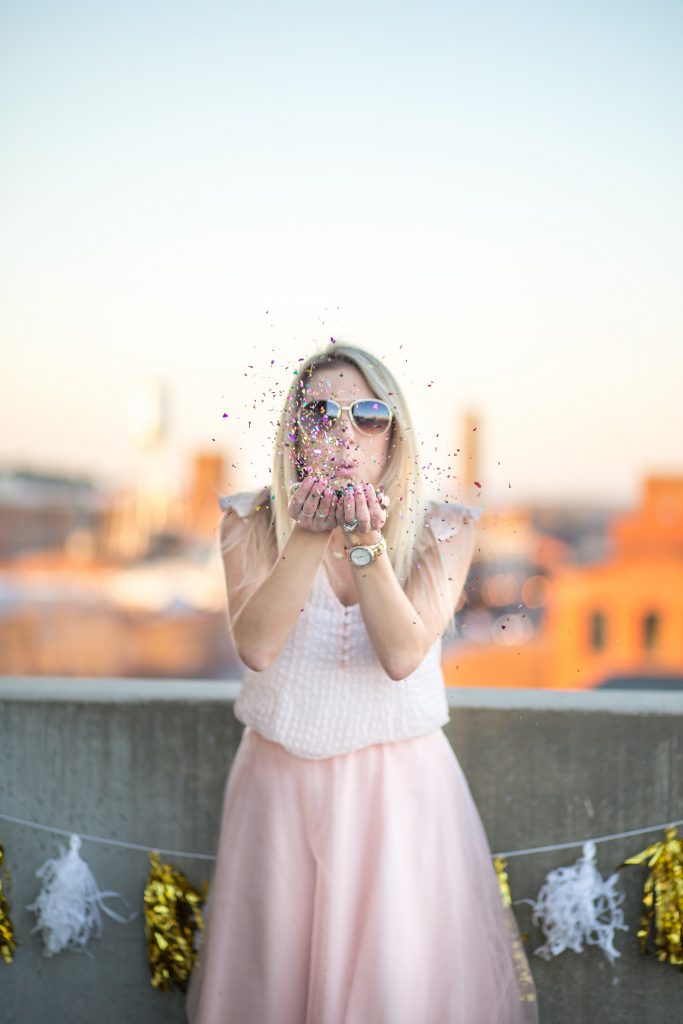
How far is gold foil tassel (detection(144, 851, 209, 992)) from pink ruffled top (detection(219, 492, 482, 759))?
0.98m

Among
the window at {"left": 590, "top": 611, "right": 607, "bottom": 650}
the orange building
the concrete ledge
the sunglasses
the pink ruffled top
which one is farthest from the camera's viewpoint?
the window at {"left": 590, "top": 611, "right": 607, "bottom": 650}

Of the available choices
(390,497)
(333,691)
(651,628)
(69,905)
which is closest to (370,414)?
(390,497)

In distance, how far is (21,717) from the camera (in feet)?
8.75

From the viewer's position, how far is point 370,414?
5.49ft

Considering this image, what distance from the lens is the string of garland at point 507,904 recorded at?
8.08ft

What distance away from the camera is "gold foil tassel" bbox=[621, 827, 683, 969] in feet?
8.02

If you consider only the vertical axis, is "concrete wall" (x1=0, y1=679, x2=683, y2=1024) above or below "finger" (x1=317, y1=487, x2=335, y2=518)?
below

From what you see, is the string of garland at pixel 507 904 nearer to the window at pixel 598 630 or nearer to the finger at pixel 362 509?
the finger at pixel 362 509

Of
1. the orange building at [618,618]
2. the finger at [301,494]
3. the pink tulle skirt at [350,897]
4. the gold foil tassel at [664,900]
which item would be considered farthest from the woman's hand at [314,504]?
the orange building at [618,618]

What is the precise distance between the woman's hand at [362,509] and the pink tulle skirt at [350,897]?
1.66ft

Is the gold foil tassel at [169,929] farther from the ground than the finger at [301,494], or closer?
closer

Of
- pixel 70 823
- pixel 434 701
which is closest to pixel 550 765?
pixel 434 701

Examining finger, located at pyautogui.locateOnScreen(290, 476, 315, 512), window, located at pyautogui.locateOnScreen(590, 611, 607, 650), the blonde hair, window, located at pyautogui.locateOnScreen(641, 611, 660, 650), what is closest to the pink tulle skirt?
the blonde hair

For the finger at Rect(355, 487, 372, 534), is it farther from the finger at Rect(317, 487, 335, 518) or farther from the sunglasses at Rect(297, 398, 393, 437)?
the sunglasses at Rect(297, 398, 393, 437)
